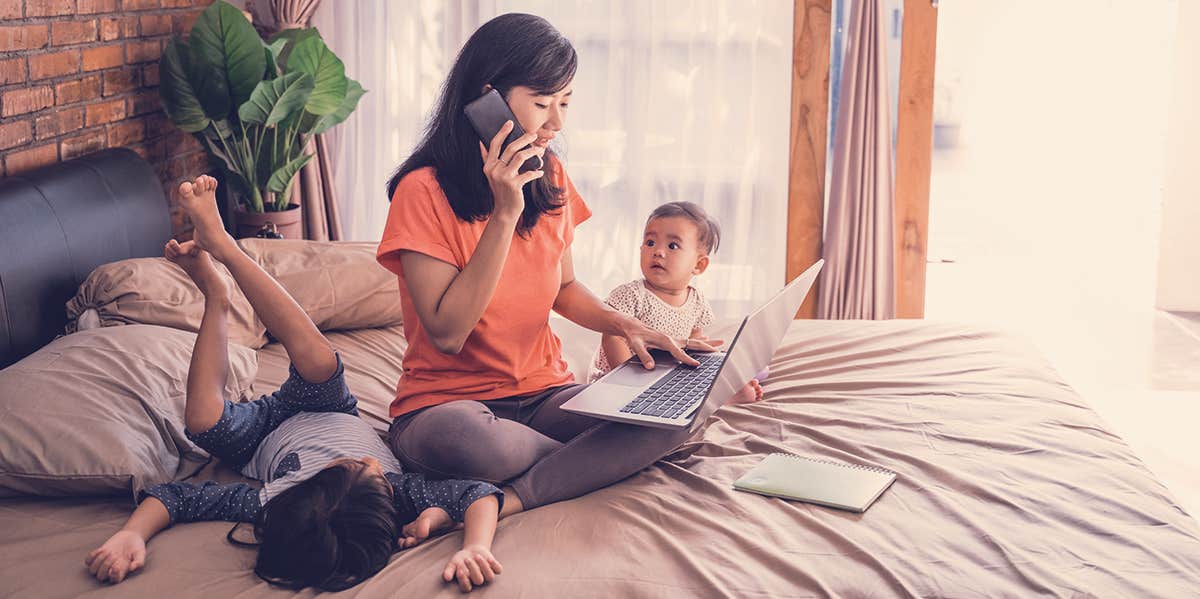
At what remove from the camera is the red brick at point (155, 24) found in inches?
122

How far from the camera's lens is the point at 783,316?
2.07 metres

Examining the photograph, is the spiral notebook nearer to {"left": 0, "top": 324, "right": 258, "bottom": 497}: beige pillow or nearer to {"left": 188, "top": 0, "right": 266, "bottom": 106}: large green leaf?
{"left": 0, "top": 324, "right": 258, "bottom": 497}: beige pillow

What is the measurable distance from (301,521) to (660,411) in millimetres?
581

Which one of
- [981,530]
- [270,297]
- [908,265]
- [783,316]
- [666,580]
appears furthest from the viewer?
[908,265]

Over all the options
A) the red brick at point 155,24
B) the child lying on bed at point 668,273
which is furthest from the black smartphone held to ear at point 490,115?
the red brick at point 155,24

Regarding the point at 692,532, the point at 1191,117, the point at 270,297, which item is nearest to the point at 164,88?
the point at 270,297

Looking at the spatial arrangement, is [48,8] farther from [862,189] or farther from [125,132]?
[862,189]

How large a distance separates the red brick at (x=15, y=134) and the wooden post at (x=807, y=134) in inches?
91.2

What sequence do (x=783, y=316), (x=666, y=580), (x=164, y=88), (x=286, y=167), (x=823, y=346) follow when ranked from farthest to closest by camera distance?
(x=286, y=167) < (x=164, y=88) < (x=823, y=346) < (x=783, y=316) < (x=666, y=580)

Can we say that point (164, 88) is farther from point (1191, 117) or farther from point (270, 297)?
point (1191, 117)

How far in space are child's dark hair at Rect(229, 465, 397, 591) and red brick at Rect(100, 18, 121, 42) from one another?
5.64 feet

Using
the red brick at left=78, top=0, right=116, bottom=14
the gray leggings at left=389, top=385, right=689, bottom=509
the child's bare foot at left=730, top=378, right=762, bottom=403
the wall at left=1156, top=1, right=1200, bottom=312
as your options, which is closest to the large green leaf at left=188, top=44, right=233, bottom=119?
the red brick at left=78, top=0, right=116, bottom=14

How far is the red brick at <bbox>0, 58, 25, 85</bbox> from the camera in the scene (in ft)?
7.81

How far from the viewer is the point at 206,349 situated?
1.91 meters
